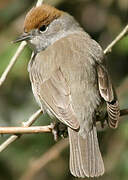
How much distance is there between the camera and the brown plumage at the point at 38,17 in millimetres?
6438

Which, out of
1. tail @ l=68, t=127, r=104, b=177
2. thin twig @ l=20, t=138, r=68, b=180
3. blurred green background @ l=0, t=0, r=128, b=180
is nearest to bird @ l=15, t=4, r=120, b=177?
tail @ l=68, t=127, r=104, b=177

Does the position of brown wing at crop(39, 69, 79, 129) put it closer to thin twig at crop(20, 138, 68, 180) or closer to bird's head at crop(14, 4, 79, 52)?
bird's head at crop(14, 4, 79, 52)

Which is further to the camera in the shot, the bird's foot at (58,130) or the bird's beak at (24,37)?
the bird's beak at (24,37)

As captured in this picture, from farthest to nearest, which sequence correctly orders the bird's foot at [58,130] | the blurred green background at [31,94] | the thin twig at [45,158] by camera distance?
the blurred green background at [31,94], the thin twig at [45,158], the bird's foot at [58,130]

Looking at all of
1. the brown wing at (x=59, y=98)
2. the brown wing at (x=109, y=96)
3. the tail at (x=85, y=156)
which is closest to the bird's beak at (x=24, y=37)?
the brown wing at (x=59, y=98)

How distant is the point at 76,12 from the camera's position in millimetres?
8469

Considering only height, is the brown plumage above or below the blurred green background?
above

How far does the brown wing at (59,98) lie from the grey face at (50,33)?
58 cm

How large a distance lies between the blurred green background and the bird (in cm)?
89

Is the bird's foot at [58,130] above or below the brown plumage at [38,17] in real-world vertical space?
below

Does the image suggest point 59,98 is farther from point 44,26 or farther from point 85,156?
point 44,26

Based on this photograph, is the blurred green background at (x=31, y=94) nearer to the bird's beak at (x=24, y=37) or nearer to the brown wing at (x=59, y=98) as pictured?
the bird's beak at (x=24, y=37)

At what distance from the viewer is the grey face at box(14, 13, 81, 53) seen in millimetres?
6598

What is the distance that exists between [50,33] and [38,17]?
32 centimetres
